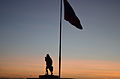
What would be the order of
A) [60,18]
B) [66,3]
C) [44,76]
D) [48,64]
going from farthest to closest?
[48,64], [44,76], [66,3], [60,18]

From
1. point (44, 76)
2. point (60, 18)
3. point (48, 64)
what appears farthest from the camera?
point (48, 64)

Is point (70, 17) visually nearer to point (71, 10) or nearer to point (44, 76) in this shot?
point (71, 10)

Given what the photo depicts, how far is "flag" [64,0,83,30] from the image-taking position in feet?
52.8

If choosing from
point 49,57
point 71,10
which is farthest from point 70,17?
point 49,57

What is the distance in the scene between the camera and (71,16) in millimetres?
16156

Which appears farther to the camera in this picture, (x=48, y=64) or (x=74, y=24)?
(x=48, y=64)

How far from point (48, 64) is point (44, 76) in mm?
1592

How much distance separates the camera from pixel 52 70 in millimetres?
21188

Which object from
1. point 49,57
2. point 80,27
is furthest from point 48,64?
point 80,27

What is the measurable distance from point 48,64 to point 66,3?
7.08 meters

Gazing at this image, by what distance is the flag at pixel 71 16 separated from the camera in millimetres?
16094

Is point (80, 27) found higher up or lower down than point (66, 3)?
lower down

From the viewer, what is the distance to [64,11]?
16516mm

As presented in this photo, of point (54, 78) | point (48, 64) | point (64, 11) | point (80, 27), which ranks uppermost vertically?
point (64, 11)
